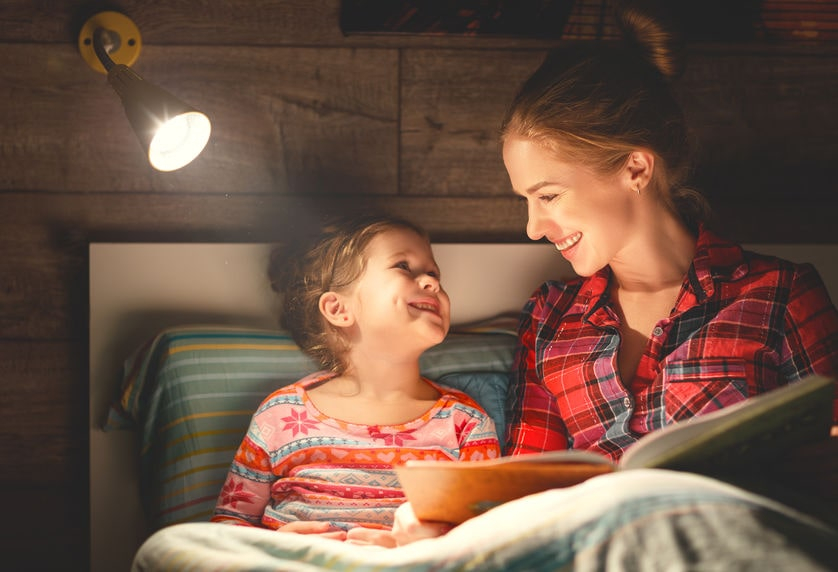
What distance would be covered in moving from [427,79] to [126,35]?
60 cm

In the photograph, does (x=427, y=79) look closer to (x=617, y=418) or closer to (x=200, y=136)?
(x=200, y=136)

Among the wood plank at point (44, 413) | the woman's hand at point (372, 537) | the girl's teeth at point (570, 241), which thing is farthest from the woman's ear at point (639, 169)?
the wood plank at point (44, 413)

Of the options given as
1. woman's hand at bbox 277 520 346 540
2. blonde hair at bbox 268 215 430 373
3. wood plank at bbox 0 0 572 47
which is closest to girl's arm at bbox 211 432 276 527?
woman's hand at bbox 277 520 346 540

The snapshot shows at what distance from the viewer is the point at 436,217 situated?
1.72 meters

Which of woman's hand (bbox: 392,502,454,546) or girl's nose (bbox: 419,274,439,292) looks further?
girl's nose (bbox: 419,274,439,292)

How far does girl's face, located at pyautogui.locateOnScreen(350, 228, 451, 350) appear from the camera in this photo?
140 centimetres

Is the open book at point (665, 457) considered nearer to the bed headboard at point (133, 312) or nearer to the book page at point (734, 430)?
the book page at point (734, 430)

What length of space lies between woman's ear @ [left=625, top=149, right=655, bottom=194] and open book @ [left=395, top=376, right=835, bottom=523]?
481mm

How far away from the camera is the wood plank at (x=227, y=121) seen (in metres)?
1.61

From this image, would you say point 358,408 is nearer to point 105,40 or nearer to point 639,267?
point 639,267

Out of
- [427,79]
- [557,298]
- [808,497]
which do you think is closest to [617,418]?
[557,298]

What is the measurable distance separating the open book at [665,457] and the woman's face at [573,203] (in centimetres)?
41

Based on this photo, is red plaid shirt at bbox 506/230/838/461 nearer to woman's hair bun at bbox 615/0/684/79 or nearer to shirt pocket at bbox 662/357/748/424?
shirt pocket at bbox 662/357/748/424

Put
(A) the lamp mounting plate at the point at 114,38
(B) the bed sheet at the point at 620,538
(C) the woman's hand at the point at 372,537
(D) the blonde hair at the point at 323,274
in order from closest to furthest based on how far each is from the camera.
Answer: (B) the bed sheet at the point at 620,538 < (C) the woman's hand at the point at 372,537 < (D) the blonde hair at the point at 323,274 < (A) the lamp mounting plate at the point at 114,38
